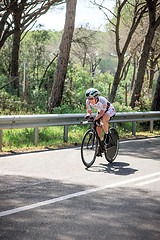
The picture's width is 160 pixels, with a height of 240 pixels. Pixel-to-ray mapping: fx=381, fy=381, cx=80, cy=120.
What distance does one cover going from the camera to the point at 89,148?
7.90 m

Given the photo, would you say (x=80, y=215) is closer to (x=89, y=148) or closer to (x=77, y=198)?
(x=77, y=198)

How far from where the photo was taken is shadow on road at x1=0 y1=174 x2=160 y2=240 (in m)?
4.21

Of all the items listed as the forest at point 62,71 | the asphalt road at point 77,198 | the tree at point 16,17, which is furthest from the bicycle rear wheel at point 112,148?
the tree at point 16,17

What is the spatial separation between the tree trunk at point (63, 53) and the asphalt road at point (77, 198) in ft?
24.5

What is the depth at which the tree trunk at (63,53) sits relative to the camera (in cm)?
1608

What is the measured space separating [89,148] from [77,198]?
2.42 m

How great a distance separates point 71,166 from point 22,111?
827 centimetres

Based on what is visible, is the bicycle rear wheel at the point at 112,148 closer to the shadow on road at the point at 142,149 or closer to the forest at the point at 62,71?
the shadow on road at the point at 142,149

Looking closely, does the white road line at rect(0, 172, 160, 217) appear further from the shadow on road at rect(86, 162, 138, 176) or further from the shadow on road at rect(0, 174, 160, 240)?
the shadow on road at rect(86, 162, 138, 176)

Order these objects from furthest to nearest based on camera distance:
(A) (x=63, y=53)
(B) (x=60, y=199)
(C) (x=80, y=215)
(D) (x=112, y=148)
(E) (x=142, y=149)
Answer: (A) (x=63, y=53) < (E) (x=142, y=149) < (D) (x=112, y=148) < (B) (x=60, y=199) < (C) (x=80, y=215)

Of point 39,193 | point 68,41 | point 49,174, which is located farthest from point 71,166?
point 68,41

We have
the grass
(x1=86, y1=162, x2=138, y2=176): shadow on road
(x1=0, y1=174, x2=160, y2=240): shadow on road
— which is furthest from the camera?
the grass

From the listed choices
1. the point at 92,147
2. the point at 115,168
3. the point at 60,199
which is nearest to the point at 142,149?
the point at 115,168

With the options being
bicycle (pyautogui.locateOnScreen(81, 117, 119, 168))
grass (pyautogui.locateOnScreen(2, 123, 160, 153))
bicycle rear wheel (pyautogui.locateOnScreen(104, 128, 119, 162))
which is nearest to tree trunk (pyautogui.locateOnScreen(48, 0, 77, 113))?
grass (pyautogui.locateOnScreen(2, 123, 160, 153))
